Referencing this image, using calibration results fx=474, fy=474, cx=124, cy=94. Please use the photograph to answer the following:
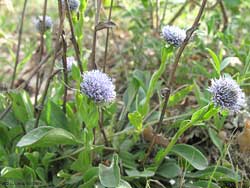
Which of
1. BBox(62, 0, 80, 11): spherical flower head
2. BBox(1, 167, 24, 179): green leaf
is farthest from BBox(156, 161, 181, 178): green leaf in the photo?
BBox(62, 0, 80, 11): spherical flower head

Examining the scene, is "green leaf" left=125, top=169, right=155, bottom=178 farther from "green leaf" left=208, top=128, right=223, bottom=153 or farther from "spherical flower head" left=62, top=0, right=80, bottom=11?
"spherical flower head" left=62, top=0, right=80, bottom=11

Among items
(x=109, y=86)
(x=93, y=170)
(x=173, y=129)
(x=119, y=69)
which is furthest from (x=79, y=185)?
(x=119, y=69)

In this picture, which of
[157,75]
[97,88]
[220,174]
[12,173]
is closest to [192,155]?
[220,174]

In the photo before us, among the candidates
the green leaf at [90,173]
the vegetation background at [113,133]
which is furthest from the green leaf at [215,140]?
the green leaf at [90,173]

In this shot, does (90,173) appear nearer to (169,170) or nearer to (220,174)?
(169,170)

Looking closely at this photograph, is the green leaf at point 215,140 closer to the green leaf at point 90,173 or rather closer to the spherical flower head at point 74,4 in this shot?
the green leaf at point 90,173

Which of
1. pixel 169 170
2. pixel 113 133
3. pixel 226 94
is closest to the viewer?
pixel 226 94
